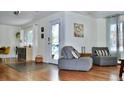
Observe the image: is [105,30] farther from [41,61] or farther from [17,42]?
[17,42]

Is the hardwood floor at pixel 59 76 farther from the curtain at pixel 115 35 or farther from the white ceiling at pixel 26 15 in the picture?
the white ceiling at pixel 26 15

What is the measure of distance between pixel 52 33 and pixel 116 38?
3.01 meters

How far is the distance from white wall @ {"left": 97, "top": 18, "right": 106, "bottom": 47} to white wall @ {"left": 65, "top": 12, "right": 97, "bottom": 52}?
0.59 feet

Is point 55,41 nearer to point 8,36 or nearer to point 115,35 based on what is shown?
point 115,35

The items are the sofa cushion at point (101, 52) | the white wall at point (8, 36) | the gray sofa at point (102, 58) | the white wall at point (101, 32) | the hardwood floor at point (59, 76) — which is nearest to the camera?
the hardwood floor at point (59, 76)

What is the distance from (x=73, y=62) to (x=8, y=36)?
7113mm

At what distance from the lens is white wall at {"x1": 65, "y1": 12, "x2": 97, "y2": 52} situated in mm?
6258

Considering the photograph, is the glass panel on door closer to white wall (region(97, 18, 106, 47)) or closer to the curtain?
white wall (region(97, 18, 106, 47))

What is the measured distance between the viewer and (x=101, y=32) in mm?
7574

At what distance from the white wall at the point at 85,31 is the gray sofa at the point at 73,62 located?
1117 millimetres

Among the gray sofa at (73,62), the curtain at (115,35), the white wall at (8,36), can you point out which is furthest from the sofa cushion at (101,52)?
the white wall at (8,36)

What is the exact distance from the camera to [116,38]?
7.04 m

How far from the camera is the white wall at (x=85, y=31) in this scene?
246 inches

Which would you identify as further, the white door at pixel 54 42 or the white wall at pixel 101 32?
the white wall at pixel 101 32
